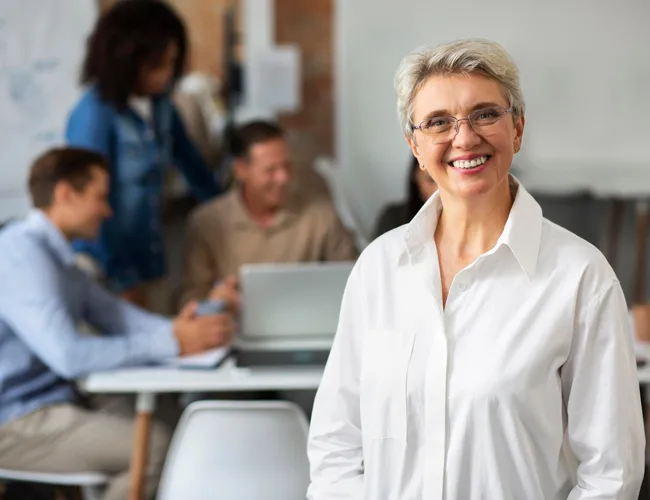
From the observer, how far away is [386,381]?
1.20 meters

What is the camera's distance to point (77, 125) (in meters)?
2.82

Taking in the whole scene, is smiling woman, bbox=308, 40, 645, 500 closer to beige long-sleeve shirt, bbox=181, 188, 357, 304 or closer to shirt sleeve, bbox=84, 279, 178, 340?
shirt sleeve, bbox=84, 279, 178, 340

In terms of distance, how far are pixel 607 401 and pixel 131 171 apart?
2167mm

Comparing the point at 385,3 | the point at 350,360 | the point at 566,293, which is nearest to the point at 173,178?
the point at 385,3

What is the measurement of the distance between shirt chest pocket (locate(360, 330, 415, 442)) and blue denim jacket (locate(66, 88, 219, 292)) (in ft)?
6.01

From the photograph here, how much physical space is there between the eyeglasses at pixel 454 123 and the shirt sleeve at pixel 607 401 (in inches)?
10.2

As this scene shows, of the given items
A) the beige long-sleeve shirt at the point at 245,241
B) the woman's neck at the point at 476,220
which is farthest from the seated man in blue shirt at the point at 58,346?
the woman's neck at the point at 476,220

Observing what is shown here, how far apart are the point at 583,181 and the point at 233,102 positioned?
152 centimetres

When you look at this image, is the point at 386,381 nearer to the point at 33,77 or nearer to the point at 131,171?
the point at 131,171

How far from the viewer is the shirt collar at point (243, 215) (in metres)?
2.93

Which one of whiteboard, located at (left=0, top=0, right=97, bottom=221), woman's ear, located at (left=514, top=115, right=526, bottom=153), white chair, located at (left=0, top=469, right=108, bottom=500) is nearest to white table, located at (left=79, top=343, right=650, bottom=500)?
white chair, located at (left=0, top=469, right=108, bottom=500)

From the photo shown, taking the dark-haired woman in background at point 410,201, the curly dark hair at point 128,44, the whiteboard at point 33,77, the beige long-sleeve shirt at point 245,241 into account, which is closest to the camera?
the dark-haired woman in background at point 410,201

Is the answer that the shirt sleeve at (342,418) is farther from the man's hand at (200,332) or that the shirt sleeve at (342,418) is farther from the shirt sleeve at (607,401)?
the man's hand at (200,332)

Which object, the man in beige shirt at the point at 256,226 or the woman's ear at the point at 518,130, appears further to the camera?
the man in beige shirt at the point at 256,226
